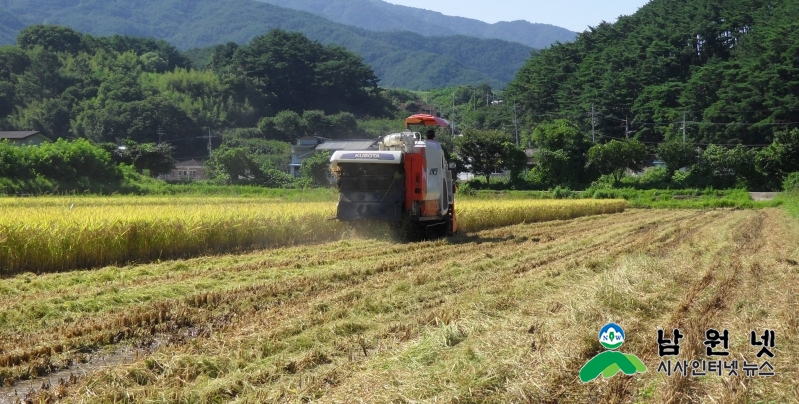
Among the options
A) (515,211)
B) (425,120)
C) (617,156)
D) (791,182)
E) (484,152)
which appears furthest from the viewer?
(484,152)

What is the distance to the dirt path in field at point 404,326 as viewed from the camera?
5105 millimetres

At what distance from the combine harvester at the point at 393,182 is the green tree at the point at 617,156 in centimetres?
4401

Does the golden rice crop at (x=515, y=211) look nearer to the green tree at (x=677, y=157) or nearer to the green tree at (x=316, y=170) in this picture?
the green tree at (x=316, y=170)

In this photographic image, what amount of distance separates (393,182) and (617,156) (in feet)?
148

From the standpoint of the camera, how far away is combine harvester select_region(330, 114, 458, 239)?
634 inches

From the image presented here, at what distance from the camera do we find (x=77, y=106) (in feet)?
268

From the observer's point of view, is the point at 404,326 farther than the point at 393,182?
No

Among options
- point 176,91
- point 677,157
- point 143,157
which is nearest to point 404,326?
point 143,157

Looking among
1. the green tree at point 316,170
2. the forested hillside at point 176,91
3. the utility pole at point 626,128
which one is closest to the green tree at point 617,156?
the utility pole at point 626,128

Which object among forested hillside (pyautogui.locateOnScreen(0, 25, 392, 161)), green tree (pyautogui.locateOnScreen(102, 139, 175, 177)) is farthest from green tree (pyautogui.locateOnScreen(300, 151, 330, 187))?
forested hillside (pyautogui.locateOnScreen(0, 25, 392, 161))

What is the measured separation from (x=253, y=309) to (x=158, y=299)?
4.44 feet

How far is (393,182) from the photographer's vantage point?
642 inches

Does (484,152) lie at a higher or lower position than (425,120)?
lower

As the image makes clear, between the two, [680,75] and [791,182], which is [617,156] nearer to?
[791,182]
